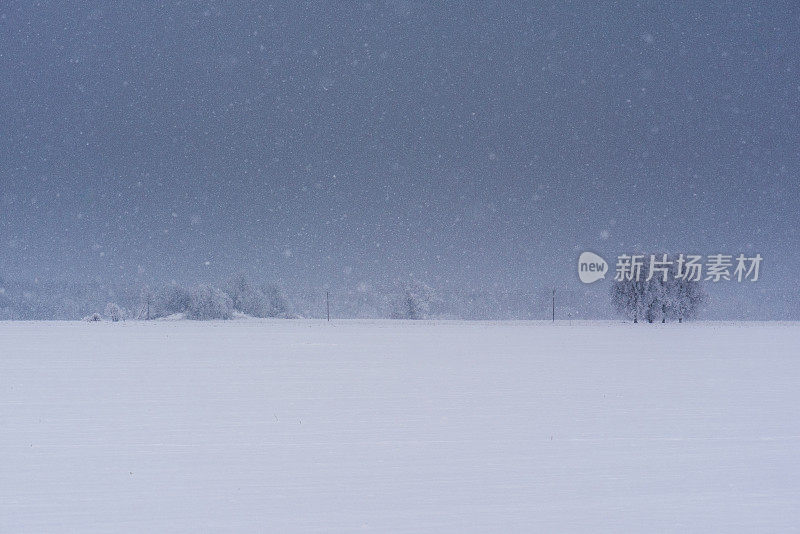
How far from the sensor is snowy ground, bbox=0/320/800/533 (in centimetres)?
493

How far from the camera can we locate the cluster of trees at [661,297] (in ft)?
156

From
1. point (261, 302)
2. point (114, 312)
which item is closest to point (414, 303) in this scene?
point (261, 302)

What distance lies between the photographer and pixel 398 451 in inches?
262

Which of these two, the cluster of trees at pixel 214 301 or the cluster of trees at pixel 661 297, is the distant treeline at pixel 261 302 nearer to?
the cluster of trees at pixel 214 301

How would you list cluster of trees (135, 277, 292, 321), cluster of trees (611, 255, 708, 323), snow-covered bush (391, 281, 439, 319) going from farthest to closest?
1. snow-covered bush (391, 281, 439, 319)
2. cluster of trees (135, 277, 292, 321)
3. cluster of trees (611, 255, 708, 323)

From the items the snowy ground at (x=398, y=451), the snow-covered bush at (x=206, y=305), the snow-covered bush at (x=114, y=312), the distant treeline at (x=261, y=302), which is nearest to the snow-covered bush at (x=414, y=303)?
the distant treeline at (x=261, y=302)

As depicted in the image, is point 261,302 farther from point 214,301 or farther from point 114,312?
point 114,312

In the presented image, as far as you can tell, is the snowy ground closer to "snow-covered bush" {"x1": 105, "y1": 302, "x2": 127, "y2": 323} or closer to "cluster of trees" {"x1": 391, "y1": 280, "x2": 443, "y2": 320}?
"snow-covered bush" {"x1": 105, "y1": 302, "x2": 127, "y2": 323}

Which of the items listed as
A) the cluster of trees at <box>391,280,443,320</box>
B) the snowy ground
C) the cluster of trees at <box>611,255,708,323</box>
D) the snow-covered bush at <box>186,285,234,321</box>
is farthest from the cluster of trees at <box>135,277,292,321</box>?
the snowy ground

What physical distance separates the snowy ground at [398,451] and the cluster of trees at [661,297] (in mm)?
36114

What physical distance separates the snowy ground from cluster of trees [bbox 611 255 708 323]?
36114 millimetres

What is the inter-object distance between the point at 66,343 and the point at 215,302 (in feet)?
108

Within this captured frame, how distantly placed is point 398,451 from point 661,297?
46.1 m

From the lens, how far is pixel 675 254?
162ft
